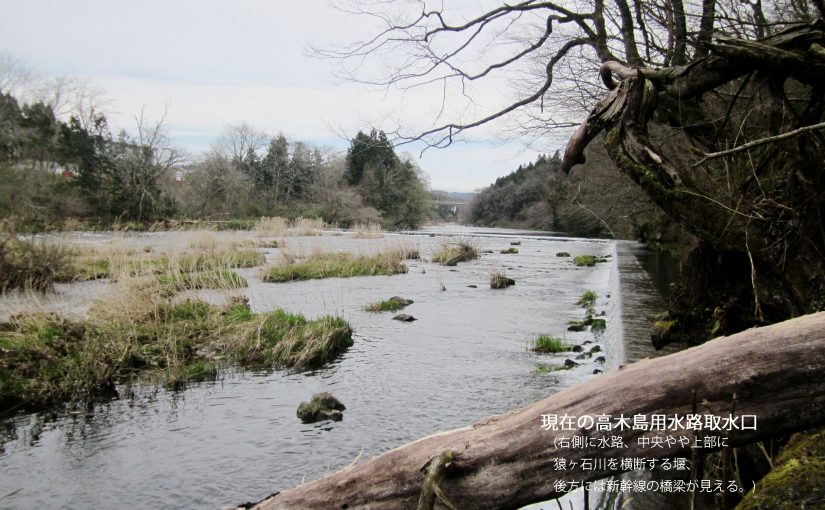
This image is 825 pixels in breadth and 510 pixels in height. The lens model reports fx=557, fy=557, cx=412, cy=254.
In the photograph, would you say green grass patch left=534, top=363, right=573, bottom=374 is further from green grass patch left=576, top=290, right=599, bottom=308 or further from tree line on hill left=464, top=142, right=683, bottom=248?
green grass patch left=576, top=290, right=599, bottom=308

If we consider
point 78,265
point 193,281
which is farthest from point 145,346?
point 78,265

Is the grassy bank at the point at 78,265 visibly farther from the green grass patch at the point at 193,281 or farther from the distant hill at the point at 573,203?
the distant hill at the point at 573,203

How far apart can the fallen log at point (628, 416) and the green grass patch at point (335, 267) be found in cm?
1363

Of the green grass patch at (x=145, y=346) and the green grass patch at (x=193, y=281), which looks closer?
the green grass patch at (x=145, y=346)

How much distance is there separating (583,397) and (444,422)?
368 centimetres

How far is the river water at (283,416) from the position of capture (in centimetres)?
425

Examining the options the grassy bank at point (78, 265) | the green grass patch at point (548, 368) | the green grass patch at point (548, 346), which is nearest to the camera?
the green grass patch at point (548, 368)

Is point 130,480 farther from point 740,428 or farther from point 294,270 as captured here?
point 294,270

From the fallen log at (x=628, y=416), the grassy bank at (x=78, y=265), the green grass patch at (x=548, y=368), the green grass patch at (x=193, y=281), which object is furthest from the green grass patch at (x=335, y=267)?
the fallen log at (x=628, y=416)

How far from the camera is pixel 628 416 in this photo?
179cm

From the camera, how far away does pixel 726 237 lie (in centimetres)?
402

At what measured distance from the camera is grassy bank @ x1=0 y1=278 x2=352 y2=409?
19.9ft

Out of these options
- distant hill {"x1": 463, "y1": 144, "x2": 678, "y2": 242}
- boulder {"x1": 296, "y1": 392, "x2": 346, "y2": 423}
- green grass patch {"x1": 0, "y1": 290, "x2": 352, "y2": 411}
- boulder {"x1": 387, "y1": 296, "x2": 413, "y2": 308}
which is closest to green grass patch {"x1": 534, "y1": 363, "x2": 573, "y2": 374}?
distant hill {"x1": 463, "y1": 144, "x2": 678, "y2": 242}

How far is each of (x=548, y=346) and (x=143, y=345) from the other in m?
5.57
